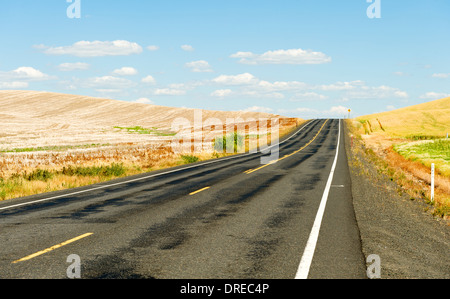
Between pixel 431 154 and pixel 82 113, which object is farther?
pixel 82 113

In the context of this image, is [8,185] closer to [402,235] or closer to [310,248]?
[310,248]

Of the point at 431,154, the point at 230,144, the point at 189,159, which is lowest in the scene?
the point at 189,159

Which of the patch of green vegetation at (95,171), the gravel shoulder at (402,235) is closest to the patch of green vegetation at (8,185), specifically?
the patch of green vegetation at (95,171)

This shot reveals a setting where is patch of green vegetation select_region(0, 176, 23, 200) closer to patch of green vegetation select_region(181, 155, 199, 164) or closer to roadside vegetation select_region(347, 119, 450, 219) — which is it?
patch of green vegetation select_region(181, 155, 199, 164)

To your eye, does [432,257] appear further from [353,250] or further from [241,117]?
[241,117]

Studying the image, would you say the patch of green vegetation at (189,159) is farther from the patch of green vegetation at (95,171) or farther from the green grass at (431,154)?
the green grass at (431,154)

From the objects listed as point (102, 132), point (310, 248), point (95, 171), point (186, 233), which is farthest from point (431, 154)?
point (102, 132)

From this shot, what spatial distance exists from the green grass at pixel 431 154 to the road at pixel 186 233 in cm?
1150

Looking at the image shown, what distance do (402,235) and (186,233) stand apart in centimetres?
440

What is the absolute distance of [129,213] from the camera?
32.9 feet

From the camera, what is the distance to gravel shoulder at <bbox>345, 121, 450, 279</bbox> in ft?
19.6

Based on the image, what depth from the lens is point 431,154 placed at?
1070 inches

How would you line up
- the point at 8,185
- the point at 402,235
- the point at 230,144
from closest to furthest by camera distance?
the point at 402,235 → the point at 8,185 → the point at 230,144

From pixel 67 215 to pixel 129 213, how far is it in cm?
152
